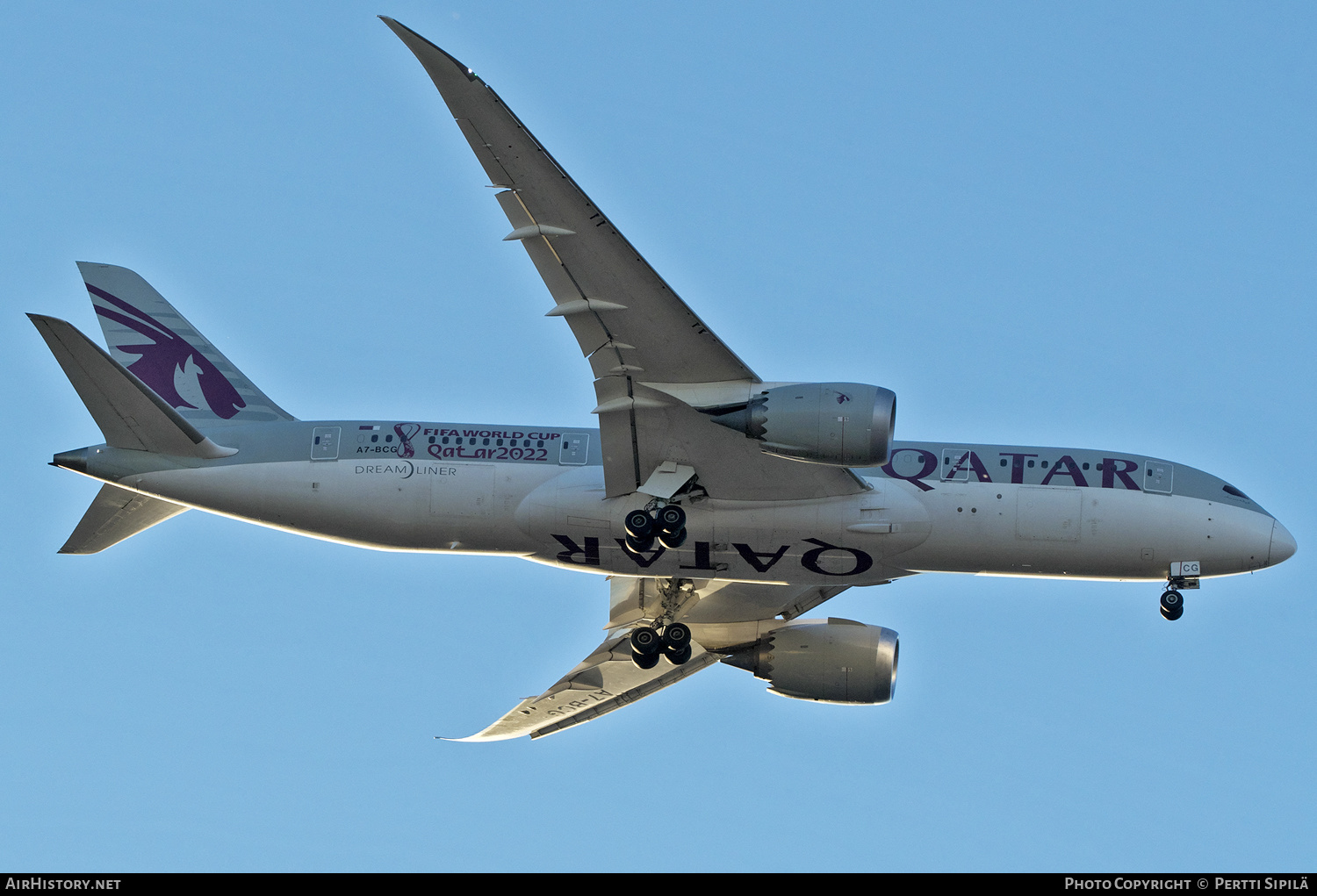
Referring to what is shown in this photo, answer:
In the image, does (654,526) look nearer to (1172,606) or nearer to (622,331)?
(622,331)

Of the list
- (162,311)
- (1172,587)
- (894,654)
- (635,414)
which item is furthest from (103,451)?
(1172,587)

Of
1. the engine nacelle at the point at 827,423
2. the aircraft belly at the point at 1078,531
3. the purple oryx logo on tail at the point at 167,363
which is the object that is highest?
the purple oryx logo on tail at the point at 167,363

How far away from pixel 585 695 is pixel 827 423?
14.0 meters

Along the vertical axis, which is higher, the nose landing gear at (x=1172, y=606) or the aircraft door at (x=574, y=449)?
the aircraft door at (x=574, y=449)

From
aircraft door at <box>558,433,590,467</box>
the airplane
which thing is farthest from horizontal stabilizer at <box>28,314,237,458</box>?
aircraft door at <box>558,433,590,467</box>

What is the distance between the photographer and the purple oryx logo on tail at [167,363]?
34.9 m

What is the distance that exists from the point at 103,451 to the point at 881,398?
54.4 ft

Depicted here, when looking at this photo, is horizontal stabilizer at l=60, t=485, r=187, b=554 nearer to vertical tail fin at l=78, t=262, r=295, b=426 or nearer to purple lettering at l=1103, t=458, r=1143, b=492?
vertical tail fin at l=78, t=262, r=295, b=426

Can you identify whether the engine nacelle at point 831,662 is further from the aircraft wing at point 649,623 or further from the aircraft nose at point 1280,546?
the aircraft nose at point 1280,546

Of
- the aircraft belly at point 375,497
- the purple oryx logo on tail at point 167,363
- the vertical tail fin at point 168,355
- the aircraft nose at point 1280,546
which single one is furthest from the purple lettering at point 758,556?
the purple oryx logo on tail at point 167,363

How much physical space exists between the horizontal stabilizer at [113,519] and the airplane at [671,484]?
4 centimetres

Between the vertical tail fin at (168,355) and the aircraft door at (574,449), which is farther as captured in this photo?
the vertical tail fin at (168,355)

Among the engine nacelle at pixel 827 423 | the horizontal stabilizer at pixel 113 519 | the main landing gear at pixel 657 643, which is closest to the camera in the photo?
the engine nacelle at pixel 827 423
